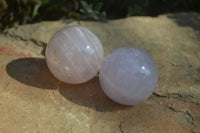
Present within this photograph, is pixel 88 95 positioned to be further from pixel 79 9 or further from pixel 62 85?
pixel 79 9

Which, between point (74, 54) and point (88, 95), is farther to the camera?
point (88, 95)

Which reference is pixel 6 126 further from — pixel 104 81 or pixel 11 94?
pixel 104 81

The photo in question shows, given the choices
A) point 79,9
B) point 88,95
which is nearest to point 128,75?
point 88,95

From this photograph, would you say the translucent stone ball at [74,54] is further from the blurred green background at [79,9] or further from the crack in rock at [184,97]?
the blurred green background at [79,9]

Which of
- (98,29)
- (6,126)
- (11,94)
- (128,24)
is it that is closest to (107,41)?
(98,29)

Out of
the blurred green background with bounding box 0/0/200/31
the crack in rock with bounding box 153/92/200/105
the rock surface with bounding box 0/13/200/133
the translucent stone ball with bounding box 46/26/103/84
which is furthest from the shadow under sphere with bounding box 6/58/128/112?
the blurred green background with bounding box 0/0/200/31

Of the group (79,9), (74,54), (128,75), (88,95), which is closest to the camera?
(128,75)

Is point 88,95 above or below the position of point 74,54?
below

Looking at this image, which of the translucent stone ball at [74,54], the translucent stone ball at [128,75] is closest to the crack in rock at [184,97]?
the translucent stone ball at [128,75]
